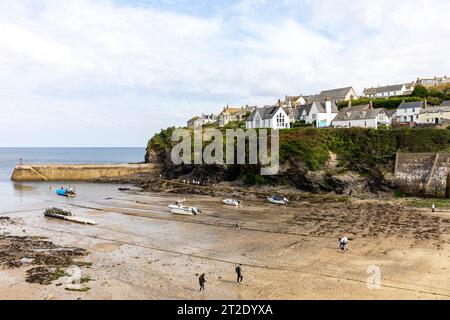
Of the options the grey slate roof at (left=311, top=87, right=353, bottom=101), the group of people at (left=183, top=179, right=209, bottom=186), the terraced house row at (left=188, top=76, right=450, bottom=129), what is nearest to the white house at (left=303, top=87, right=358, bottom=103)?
the grey slate roof at (left=311, top=87, right=353, bottom=101)

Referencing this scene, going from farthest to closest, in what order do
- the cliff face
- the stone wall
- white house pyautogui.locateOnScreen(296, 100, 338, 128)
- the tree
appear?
the tree < white house pyautogui.locateOnScreen(296, 100, 338, 128) < the cliff face < the stone wall

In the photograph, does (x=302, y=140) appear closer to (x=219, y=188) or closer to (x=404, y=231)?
(x=219, y=188)

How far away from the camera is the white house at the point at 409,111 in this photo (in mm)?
65000

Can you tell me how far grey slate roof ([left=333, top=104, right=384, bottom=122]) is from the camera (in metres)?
61.8

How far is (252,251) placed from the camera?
26.5 m

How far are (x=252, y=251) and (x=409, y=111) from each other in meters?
51.3

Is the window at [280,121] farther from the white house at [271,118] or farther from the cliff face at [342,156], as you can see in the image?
the cliff face at [342,156]

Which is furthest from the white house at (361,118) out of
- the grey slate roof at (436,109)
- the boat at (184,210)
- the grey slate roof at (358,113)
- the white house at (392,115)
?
the boat at (184,210)

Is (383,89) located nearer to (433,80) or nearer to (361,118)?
(433,80)

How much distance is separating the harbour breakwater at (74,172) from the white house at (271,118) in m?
20.9

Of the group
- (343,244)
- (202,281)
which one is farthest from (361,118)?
(202,281)

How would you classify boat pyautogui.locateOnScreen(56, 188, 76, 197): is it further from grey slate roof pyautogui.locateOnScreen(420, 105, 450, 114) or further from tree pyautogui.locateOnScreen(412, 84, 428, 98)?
tree pyautogui.locateOnScreen(412, 84, 428, 98)

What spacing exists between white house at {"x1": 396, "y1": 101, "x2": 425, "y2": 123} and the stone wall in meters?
21.2

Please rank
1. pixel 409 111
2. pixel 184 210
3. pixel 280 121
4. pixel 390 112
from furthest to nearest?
1. pixel 390 112
2. pixel 280 121
3. pixel 409 111
4. pixel 184 210
